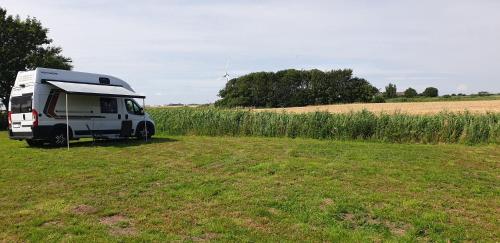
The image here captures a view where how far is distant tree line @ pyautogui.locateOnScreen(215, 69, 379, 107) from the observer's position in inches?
3034

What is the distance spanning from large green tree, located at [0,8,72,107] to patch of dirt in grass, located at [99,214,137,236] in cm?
2980

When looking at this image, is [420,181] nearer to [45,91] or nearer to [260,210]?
[260,210]

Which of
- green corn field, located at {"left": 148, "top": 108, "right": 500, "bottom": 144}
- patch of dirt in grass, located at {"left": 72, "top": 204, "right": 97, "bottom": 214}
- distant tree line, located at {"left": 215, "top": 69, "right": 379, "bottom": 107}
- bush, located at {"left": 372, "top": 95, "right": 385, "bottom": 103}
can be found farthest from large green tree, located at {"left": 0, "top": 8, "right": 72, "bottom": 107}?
bush, located at {"left": 372, "top": 95, "right": 385, "bottom": 103}

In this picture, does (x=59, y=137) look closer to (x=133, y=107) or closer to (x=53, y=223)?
(x=133, y=107)

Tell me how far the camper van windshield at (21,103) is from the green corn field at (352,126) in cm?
979

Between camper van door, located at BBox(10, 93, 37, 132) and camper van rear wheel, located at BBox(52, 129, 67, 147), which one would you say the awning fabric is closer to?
camper van door, located at BBox(10, 93, 37, 132)

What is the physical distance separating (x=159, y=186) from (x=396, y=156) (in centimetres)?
674

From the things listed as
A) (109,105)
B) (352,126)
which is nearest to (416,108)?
(352,126)

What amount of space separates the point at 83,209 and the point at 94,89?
10002mm

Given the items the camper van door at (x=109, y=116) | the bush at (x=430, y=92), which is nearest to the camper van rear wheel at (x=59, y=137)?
the camper van door at (x=109, y=116)

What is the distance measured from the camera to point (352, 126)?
20.0 m

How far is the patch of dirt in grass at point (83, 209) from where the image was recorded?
6.75m

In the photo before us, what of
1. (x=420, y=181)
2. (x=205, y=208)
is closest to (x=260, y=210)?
(x=205, y=208)

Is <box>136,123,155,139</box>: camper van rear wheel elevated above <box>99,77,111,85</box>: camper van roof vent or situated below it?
below
